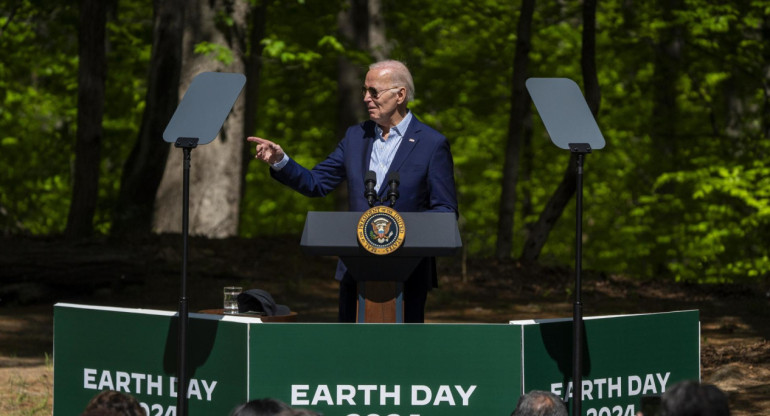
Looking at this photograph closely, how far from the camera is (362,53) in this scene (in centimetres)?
2031

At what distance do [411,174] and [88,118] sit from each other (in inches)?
471

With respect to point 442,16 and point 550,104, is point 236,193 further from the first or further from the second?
point 550,104

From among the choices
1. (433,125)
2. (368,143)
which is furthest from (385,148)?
(433,125)

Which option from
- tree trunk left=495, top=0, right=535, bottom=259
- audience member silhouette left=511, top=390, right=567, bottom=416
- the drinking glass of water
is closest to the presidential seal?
audience member silhouette left=511, top=390, right=567, bottom=416

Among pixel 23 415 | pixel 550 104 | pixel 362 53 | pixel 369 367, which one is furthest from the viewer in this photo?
pixel 362 53

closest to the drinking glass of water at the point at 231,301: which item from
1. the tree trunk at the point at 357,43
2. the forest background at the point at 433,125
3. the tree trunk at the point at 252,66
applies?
the forest background at the point at 433,125

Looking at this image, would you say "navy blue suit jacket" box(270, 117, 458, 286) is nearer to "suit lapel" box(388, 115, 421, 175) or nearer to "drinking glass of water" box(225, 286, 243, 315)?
"suit lapel" box(388, 115, 421, 175)

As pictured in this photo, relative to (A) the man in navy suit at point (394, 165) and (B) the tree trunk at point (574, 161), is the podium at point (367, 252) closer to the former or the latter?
(A) the man in navy suit at point (394, 165)

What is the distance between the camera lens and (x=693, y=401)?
392 cm

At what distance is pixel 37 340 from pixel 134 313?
6.33m

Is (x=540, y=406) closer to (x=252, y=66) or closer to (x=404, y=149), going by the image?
(x=404, y=149)

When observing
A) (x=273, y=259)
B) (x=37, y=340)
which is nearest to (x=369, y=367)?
(x=37, y=340)

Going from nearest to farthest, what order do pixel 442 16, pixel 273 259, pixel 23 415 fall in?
1. pixel 23 415
2. pixel 273 259
3. pixel 442 16

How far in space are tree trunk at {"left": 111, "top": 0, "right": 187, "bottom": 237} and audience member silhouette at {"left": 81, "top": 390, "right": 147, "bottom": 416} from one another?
43.0 ft
